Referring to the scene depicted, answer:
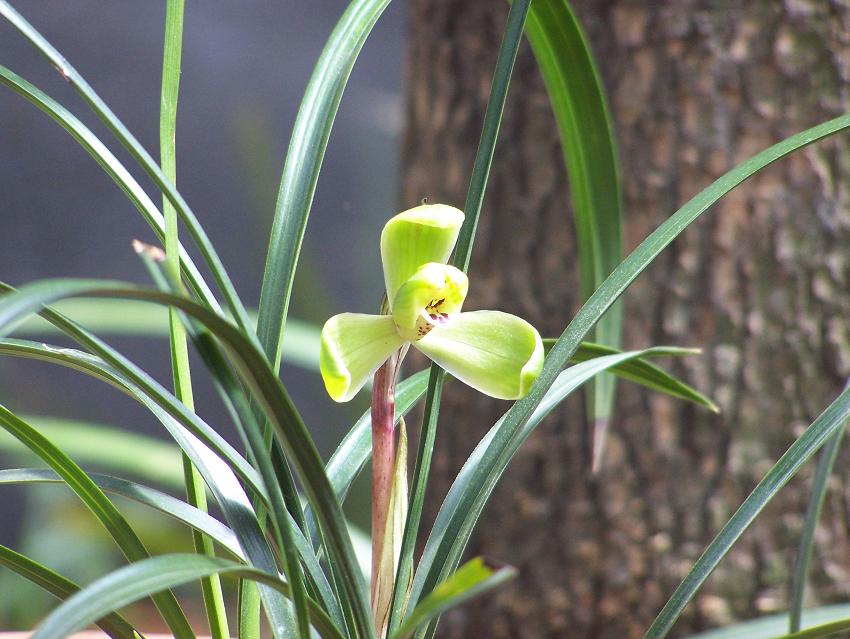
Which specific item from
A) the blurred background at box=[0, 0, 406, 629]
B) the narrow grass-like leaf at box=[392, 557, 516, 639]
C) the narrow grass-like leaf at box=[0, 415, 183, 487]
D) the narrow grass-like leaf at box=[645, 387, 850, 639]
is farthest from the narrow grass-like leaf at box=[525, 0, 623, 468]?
the blurred background at box=[0, 0, 406, 629]

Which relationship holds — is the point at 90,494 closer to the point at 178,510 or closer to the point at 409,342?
the point at 178,510

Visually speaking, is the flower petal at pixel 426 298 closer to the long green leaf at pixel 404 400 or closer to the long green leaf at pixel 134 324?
the long green leaf at pixel 404 400

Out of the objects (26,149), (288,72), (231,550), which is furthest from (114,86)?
(231,550)

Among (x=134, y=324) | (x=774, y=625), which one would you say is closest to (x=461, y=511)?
(x=774, y=625)

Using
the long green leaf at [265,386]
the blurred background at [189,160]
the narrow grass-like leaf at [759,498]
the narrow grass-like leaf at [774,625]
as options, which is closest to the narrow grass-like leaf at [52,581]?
the long green leaf at [265,386]

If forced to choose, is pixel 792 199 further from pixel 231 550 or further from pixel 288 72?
pixel 288 72

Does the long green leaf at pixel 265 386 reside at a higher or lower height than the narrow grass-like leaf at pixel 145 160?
lower
